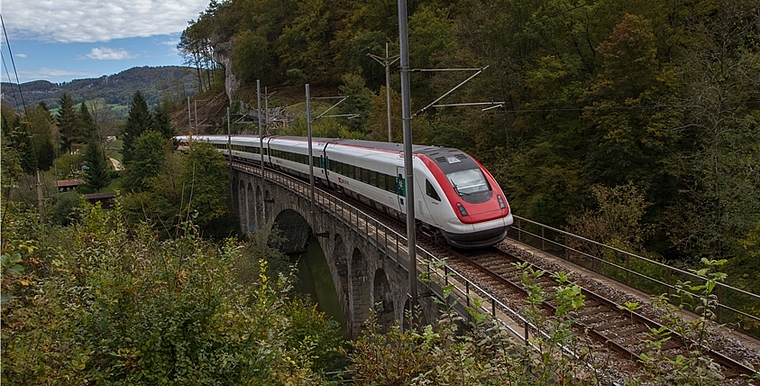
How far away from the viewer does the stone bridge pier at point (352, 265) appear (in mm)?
14664

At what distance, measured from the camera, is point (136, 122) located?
2340 inches

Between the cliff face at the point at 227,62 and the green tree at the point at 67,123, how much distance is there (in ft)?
71.4

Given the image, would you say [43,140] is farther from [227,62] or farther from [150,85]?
[150,85]

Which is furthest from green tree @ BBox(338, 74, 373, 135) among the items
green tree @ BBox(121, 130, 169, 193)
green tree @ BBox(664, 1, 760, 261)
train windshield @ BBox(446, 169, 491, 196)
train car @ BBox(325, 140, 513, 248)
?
train windshield @ BBox(446, 169, 491, 196)

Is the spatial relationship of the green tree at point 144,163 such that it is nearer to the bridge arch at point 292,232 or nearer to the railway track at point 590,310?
the bridge arch at point 292,232

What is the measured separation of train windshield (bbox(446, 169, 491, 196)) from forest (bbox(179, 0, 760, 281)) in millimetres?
5236

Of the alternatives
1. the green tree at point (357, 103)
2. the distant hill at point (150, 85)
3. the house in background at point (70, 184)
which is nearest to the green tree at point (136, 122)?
the house in background at point (70, 184)

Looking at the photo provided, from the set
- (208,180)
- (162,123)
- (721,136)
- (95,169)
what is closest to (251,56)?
(162,123)

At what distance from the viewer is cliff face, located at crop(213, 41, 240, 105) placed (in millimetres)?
84000

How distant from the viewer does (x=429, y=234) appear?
631 inches

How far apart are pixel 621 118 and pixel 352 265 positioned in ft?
40.1

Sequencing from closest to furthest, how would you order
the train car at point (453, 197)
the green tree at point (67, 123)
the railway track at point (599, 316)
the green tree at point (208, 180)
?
the railway track at point (599, 316) → the train car at point (453, 197) → the green tree at point (208, 180) → the green tree at point (67, 123)

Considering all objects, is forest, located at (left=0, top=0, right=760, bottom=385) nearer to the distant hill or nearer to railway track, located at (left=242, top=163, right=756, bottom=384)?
railway track, located at (left=242, top=163, right=756, bottom=384)

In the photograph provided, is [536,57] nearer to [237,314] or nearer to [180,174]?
[237,314]
